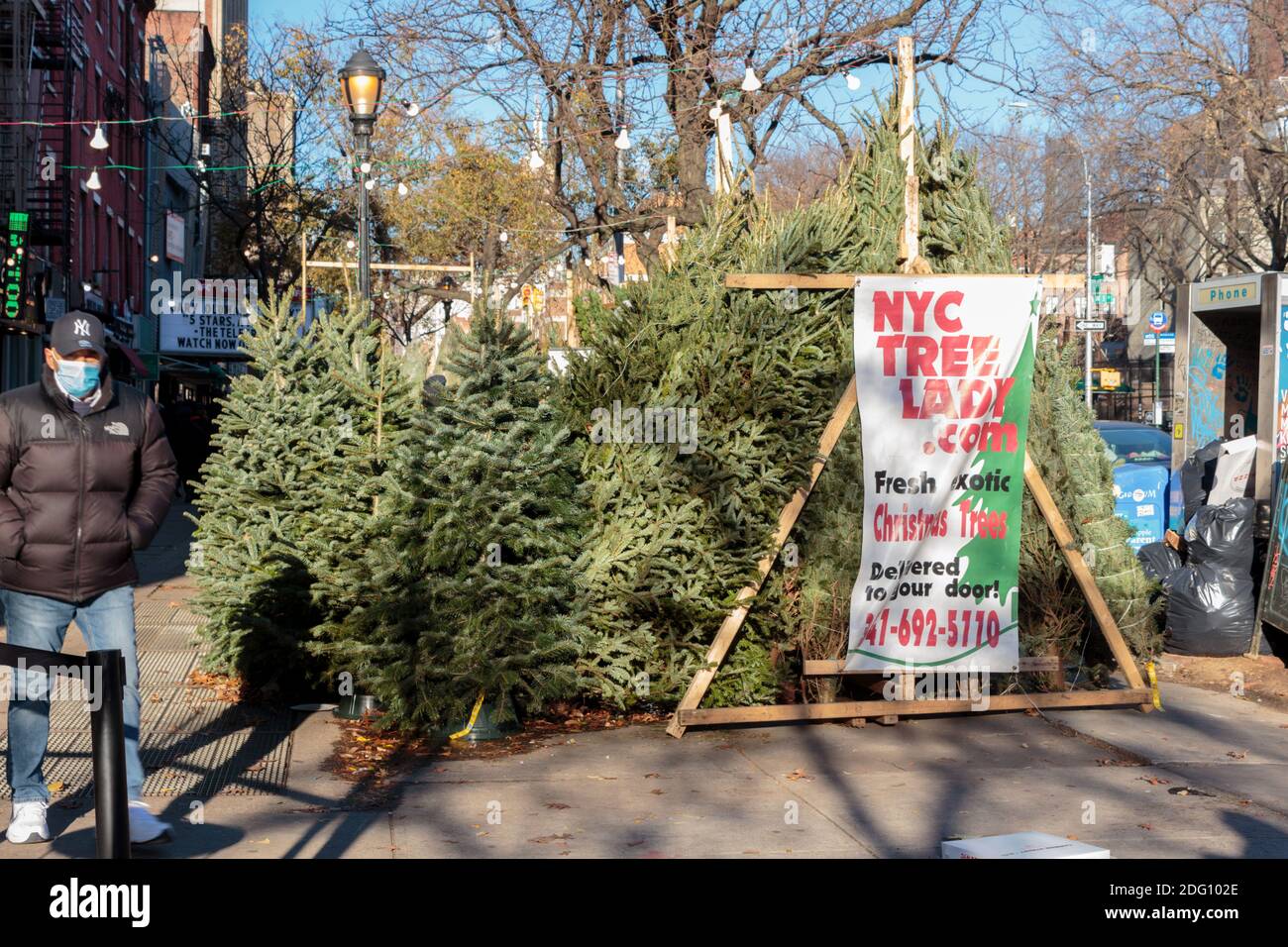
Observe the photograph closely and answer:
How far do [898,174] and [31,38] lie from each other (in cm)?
2217

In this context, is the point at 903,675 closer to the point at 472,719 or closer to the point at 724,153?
the point at 472,719

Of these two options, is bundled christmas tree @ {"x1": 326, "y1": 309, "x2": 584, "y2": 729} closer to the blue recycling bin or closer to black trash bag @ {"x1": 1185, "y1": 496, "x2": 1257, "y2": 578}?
black trash bag @ {"x1": 1185, "y1": 496, "x2": 1257, "y2": 578}

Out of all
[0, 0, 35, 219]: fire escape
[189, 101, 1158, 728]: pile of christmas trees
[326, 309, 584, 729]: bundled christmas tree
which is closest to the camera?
[326, 309, 584, 729]: bundled christmas tree

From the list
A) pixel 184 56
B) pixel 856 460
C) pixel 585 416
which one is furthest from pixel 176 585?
pixel 184 56

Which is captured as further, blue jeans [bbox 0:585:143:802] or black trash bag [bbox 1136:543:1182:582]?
black trash bag [bbox 1136:543:1182:582]

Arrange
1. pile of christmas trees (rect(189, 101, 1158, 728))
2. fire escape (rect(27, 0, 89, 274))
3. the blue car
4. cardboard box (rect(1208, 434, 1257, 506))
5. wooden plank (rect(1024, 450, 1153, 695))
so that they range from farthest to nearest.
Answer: fire escape (rect(27, 0, 89, 274)) < the blue car < cardboard box (rect(1208, 434, 1257, 506)) < wooden plank (rect(1024, 450, 1153, 695)) < pile of christmas trees (rect(189, 101, 1158, 728))

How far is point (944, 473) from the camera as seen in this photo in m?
7.90

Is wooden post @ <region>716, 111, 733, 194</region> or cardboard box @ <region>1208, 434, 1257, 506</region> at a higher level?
wooden post @ <region>716, 111, 733, 194</region>

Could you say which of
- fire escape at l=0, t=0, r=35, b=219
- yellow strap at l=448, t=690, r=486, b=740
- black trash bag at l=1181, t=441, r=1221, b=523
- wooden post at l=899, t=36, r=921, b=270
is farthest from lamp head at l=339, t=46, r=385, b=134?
fire escape at l=0, t=0, r=35, b=219

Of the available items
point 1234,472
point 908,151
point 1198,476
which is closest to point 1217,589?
point 1234,472

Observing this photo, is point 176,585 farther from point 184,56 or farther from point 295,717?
point 184,56

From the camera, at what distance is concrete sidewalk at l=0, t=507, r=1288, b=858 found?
5.59 meters

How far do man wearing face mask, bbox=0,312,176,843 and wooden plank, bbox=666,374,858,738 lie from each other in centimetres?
297
